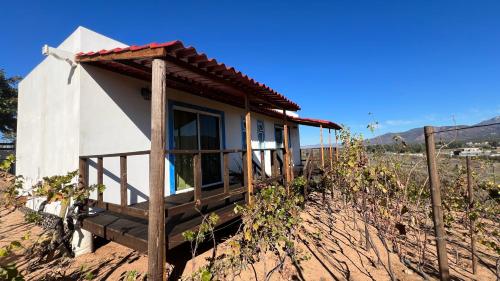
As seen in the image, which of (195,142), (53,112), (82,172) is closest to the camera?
(82,172)

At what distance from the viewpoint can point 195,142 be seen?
6848mm

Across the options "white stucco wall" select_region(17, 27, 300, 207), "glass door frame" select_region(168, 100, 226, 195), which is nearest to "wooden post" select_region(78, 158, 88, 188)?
"white stucco wall" select_region(17, 27, 300, 207)

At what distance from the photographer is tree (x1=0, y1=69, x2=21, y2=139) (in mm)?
16188

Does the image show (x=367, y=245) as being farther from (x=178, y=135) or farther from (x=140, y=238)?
(x=178, y=135)

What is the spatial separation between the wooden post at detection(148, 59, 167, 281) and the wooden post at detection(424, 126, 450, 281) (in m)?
3.08

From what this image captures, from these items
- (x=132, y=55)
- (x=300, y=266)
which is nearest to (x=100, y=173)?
(x=132, y=55)

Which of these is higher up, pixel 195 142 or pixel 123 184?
pixel 195 142

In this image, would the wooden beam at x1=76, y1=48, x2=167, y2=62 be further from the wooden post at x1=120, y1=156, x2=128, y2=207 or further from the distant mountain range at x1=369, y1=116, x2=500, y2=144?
the distant mountain range at x1=369, y1=116, x2=500, y2=144

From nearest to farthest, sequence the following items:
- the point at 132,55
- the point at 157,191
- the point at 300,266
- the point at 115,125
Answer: the point at 157,191 → the point at 132,55 → the point at 300,266 → the point at 115,125

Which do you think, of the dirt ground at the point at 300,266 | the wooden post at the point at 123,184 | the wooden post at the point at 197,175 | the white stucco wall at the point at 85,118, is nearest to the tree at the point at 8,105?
the white stucco wall at the point at 85,118

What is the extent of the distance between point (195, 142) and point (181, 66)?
12.0ft

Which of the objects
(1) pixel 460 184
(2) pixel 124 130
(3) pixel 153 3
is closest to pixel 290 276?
(2) pixel 124 130

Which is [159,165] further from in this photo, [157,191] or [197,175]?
[197,175]

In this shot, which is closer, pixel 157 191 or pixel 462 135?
pixel 157 191
